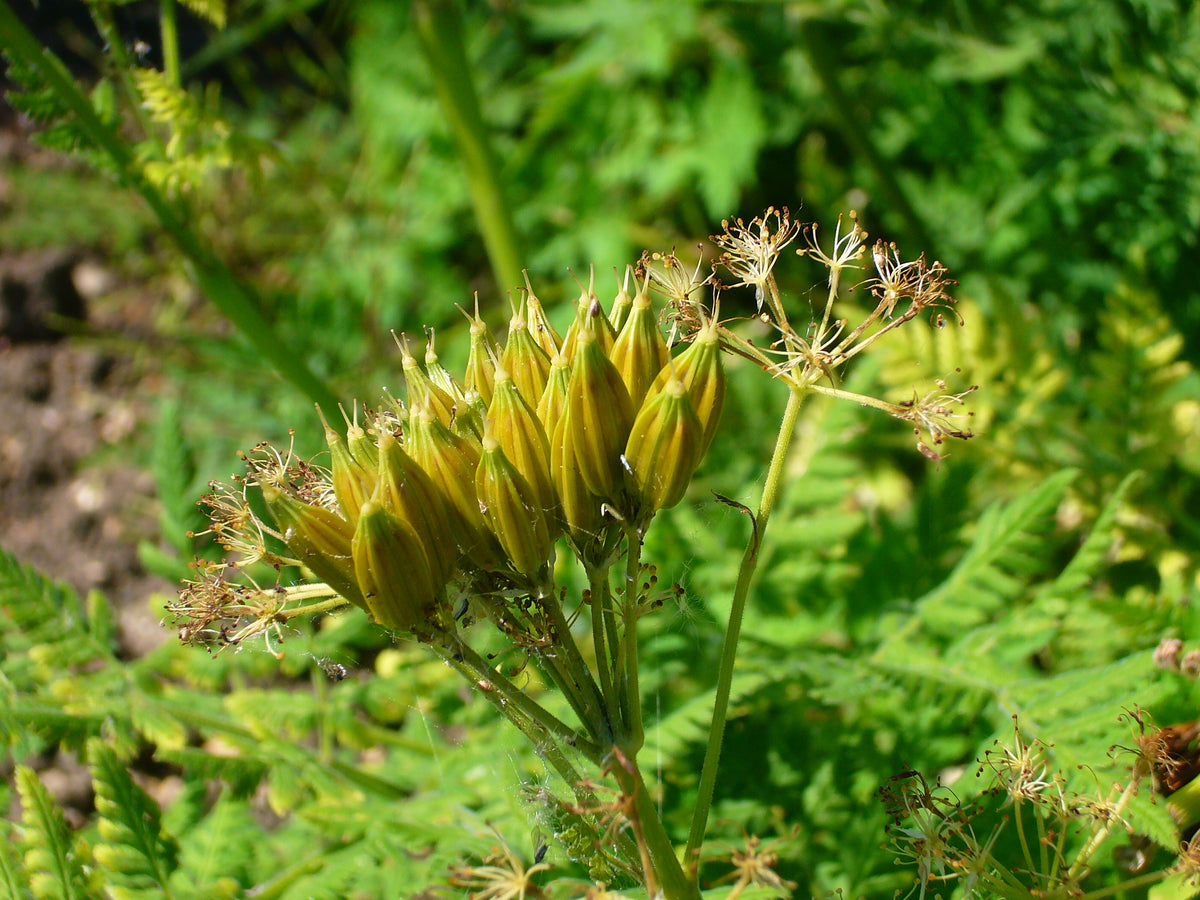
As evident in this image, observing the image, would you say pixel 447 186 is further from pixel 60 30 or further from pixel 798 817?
pixel 798 817

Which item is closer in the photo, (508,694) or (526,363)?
(508,694)

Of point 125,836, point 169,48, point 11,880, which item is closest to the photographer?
point 11,880

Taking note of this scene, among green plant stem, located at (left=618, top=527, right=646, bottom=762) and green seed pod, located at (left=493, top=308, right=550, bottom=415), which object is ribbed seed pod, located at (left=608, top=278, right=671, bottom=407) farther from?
green plant stem, located at (left=618, top=527, right=646, bottom=762)

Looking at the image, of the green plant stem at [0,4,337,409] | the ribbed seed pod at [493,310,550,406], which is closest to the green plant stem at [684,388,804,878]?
the ribbed seed pod at [493,310,550,406]

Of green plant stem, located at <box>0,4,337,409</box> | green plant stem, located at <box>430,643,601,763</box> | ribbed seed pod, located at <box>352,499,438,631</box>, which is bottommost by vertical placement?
green plant stem, located at <box>430,643,601,763</box>

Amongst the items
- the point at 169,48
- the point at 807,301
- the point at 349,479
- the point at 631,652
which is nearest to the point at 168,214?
the point at 169,48

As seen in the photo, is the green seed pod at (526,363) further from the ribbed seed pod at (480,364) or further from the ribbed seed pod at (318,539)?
the ribbed seed pod at (318,539)

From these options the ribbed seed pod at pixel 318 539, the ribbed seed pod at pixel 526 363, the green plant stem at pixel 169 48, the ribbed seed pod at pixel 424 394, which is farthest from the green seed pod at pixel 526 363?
the green plant stem at pixel 169 48

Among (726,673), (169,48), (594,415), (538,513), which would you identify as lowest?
(726,673)

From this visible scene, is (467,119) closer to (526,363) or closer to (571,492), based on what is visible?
(526,363)
